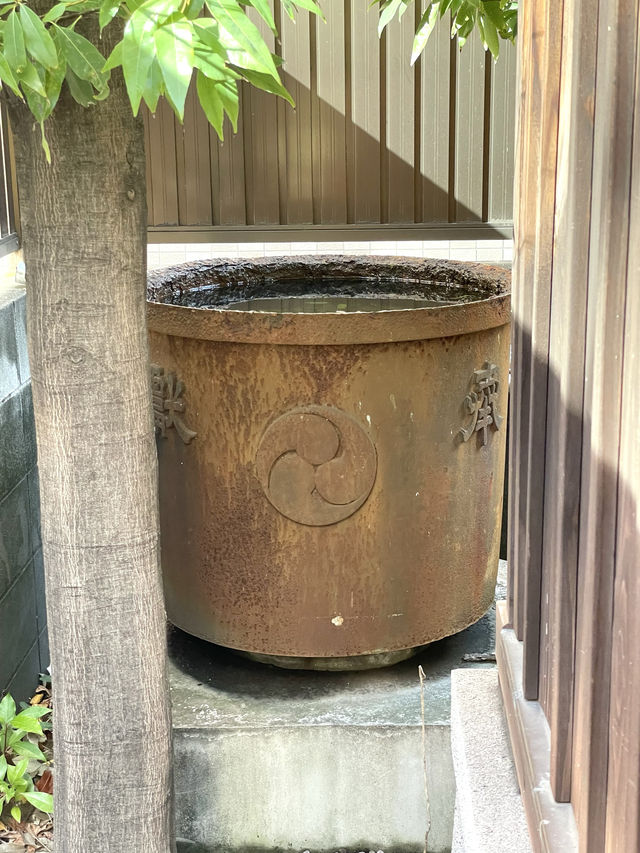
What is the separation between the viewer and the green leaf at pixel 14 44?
5.35ft

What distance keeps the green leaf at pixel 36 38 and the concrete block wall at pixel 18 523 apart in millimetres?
2315

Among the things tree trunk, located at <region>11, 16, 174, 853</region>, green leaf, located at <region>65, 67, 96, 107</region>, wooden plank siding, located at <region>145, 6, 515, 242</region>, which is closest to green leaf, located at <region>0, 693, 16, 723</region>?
tree trunk, located at <region>11, 16, 174, 853</region>

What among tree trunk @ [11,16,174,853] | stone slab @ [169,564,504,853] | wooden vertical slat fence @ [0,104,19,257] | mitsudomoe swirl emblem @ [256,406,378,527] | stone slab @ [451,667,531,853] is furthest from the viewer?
wooden vertical slat fence @ [0,104,19,257]

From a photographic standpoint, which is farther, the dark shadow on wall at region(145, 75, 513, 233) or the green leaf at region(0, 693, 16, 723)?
the dark shadow on wall at region(145, 75, 513, 233)

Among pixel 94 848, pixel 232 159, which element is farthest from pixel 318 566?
pixel 232 159

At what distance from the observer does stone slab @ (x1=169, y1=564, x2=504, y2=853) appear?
3.36 m

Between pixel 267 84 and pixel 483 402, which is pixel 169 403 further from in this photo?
pixel 267 84

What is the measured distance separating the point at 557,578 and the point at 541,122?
0.80 m

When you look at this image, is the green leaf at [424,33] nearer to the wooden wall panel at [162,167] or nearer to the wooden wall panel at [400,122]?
the wooden wall panel at [400,122]

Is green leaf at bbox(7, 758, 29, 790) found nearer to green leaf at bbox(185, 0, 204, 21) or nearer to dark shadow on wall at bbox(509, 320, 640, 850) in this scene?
dark shadow on wall at bbox(509, 320, 640, 850)

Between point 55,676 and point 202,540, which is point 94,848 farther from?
point 202,540

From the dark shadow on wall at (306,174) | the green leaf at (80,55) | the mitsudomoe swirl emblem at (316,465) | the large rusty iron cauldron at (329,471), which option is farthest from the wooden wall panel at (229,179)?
the green leaf at (80,55)

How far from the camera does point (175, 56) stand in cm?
144

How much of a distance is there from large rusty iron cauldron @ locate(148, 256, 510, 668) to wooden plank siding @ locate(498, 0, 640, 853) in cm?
97
